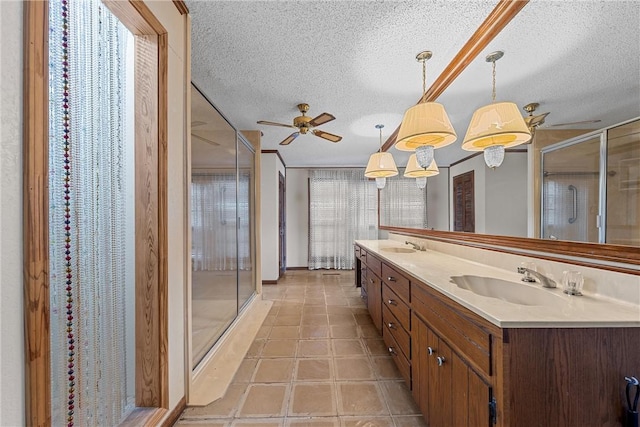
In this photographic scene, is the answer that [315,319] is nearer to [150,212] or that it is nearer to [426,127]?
[150,212]

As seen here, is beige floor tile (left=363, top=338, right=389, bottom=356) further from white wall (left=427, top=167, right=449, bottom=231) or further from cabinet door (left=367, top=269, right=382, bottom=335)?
white wall (left=427, top=167, right=449, bottom=231)

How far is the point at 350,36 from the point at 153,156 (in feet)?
4.88

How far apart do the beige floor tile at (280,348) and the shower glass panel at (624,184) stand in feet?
7.23

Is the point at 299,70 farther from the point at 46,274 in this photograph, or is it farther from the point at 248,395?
the point at 248,395

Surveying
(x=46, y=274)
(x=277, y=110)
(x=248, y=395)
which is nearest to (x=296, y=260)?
(x=277, y=110)

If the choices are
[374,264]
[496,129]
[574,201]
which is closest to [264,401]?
[374,264]

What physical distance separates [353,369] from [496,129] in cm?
197

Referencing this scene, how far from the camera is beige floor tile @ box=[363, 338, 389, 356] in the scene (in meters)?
2.18

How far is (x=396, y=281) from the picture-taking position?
183cm

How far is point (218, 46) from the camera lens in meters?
1.80

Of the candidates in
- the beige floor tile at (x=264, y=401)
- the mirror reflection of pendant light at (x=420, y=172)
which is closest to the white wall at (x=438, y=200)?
the mirror reflection of pendant light at (x=420, y=172)

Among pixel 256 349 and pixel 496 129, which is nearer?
pixel 496 129

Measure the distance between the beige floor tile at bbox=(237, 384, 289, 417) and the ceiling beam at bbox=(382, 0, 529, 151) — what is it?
272cm


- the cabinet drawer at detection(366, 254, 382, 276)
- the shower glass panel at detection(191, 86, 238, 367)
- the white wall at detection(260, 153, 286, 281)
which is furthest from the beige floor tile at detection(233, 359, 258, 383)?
the white wall at detection(260, 153, 286, 281)
